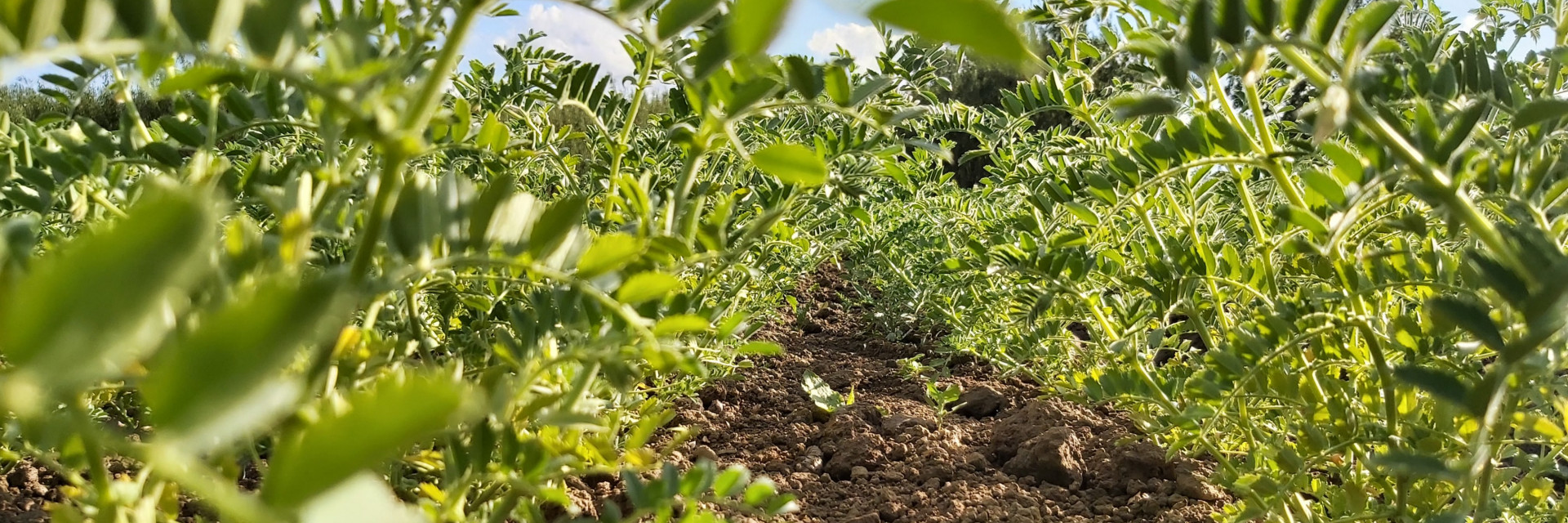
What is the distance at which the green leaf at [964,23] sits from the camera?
254mm

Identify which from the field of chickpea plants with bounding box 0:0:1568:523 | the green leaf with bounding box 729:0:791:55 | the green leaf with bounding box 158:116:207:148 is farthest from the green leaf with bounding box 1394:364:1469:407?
the green leaf with bounding box 158:116:207:148

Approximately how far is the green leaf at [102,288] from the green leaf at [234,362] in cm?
1

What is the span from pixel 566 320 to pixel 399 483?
388 mm

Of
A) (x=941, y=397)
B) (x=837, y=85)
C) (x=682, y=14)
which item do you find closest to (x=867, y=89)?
(x=837, y=85)

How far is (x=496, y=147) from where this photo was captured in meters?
0.80

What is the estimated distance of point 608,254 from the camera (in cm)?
52

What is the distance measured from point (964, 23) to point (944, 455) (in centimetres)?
150

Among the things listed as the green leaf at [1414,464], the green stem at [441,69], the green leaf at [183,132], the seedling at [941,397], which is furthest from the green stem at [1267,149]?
the seedling at [941,397]

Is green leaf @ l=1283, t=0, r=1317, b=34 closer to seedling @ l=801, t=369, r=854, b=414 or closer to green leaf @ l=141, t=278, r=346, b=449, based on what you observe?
green leaf @ l=141, t=278, r=346, b=449

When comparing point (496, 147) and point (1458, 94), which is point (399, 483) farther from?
point (1458, 94)

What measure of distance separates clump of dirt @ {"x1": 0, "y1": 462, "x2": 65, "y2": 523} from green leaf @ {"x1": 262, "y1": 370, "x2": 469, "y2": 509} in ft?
3.77

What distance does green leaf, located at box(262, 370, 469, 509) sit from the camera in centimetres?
22

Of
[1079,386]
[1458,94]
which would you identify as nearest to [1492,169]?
[1458,94]

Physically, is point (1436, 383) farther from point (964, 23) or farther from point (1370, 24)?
point (964, 23)
